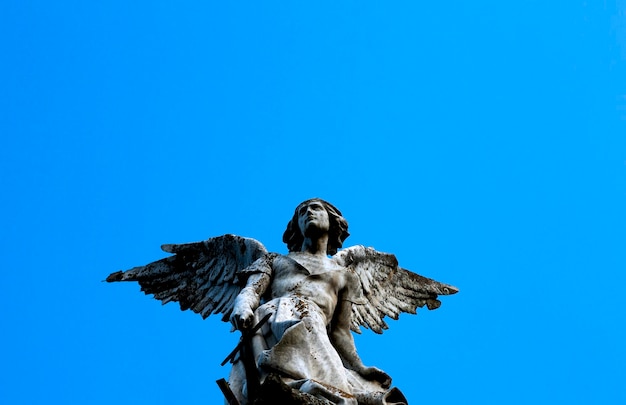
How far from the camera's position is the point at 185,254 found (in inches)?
489

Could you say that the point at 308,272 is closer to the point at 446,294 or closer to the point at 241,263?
the point at 241,263

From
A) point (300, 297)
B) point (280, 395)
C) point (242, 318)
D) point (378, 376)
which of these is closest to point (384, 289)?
point (300, 297)

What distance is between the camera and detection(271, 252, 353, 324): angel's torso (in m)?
10.3

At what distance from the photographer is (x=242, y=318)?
9461 mm

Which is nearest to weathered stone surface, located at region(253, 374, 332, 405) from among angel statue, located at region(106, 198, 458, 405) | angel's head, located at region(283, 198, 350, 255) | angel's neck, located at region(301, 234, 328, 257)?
angel statue, located at region(106, 198, 458, 405)

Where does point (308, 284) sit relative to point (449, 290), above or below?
below

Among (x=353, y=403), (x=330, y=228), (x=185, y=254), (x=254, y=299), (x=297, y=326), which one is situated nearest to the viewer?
(x=353, y=403)

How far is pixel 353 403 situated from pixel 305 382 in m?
0.48

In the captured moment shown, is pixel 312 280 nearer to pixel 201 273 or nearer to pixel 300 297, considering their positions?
pixel 300 297

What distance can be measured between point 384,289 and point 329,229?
151 cm

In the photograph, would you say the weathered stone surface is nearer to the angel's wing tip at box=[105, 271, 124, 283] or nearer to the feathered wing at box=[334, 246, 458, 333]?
the feathered wing at box=[334, 246, 458, 333]

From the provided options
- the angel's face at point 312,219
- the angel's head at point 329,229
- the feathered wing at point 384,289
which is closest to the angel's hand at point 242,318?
the angel's face at point 312,219

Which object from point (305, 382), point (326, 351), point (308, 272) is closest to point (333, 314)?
point (308, 272)

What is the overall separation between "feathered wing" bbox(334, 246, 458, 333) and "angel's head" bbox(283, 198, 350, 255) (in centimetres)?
16
